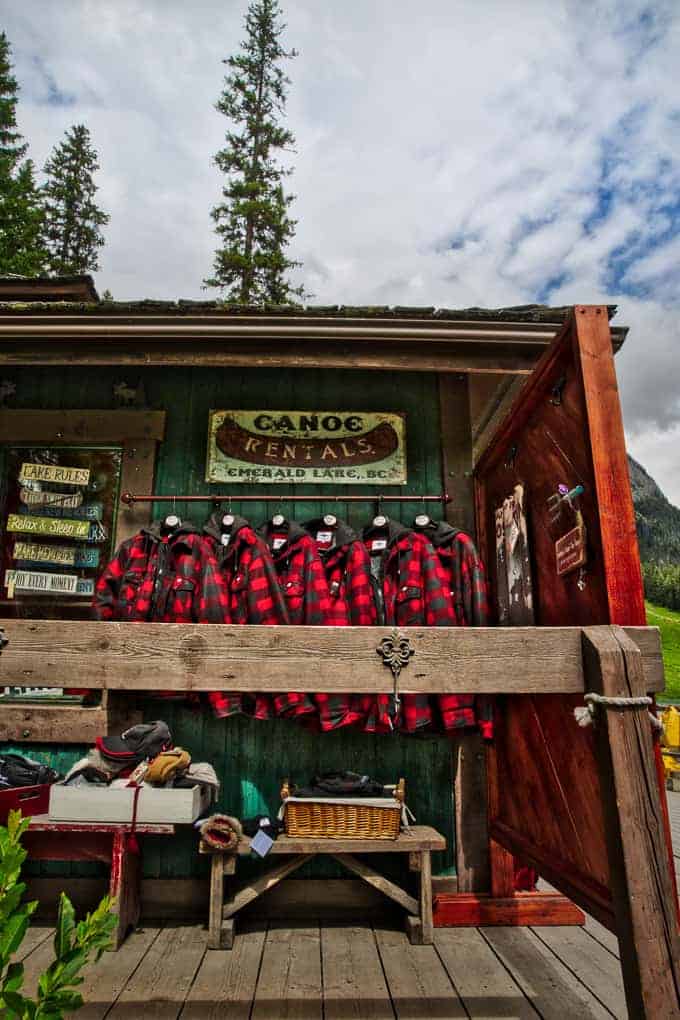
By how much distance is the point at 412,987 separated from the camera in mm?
2662

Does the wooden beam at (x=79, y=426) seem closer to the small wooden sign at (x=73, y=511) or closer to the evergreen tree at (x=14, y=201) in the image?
the small wooden sign at (x=73, y=511)

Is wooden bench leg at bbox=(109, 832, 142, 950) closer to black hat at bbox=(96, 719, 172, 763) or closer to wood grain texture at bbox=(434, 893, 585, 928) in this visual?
black hat at bbox=(96, 719, 172, 763)

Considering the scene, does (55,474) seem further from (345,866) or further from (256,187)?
(256,187)

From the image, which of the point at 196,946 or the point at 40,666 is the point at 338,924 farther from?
the point at 40,666

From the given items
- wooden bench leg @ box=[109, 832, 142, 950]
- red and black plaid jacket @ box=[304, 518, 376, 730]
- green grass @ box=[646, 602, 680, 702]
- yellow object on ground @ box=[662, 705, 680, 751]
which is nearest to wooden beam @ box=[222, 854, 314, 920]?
wooden bench leg @ box=[109, 832, 142, 950]

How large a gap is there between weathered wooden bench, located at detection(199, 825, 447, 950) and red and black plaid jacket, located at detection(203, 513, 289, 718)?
2.21 ft

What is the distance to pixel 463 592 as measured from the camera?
3.36 metres

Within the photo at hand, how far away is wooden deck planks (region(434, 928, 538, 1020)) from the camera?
97.3 inches

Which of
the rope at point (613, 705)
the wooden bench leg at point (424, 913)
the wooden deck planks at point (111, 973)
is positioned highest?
the rope at point (613, 705)

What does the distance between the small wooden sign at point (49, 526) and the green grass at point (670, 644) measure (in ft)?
40.1

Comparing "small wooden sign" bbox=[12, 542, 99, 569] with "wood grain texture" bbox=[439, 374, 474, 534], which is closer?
"small wooden sign" bbox=[12, 542, 99, 569]

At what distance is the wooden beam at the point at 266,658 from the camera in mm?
2086

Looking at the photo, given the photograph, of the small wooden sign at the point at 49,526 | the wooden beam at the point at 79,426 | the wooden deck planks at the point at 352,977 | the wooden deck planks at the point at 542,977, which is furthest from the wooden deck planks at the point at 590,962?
the wooden beam at the point at 79,426

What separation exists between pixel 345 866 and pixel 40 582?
2395 millimetres
